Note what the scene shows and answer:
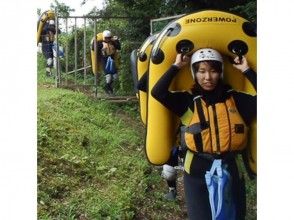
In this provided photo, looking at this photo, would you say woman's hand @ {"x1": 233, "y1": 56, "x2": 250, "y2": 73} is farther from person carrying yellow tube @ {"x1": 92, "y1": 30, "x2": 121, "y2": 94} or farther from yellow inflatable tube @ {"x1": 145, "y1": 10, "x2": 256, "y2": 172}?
person carrying yellow tube @ {"x1": 92, "y1": 30, "x2": 121, "y2": 94}

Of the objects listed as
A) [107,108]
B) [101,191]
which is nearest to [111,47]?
[107,108]

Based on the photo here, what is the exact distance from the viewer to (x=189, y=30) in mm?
1675

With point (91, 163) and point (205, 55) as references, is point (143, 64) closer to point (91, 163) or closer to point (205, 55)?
point (205, 55)

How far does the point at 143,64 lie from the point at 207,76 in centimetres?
25

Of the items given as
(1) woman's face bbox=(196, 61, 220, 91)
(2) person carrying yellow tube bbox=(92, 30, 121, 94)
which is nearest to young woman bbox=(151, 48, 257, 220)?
(1) woman's face bbox=(196, 61, 220, 91)

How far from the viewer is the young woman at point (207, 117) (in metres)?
1.64

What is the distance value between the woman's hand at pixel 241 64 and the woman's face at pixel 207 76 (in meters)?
0.07

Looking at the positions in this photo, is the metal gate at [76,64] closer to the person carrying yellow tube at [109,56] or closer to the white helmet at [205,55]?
the person carrying yellow tube at [109,56]

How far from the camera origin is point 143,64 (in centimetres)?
181

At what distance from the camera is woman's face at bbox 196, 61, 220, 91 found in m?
1.67

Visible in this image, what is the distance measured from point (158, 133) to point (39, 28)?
0.60 meters

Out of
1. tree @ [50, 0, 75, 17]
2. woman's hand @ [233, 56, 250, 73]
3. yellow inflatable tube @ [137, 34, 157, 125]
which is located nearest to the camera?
woman's hand @ [233, 56, 250, 73]

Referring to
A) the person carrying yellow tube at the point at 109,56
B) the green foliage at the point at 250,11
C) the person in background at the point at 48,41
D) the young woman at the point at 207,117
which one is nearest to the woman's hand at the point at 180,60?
the young woman at the point at 207,117
